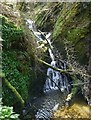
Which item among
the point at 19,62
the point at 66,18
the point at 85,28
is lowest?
the point at 19,62

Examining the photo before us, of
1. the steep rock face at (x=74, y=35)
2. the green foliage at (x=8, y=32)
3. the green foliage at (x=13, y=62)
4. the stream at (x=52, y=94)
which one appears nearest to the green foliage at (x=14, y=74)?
the green foliage at (x=13, y=62)

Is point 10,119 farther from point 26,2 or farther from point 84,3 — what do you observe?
point 26,2

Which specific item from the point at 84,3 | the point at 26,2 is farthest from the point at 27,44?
the point at 26,2

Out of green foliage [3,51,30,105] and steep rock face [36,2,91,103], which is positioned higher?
steep rock face [36,2,91,103]

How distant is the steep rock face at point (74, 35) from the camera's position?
584 centimetres

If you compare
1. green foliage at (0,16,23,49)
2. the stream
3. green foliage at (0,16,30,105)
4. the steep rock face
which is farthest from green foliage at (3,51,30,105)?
the steep rock face

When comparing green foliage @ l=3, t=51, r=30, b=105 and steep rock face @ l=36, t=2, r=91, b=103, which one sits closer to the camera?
green foliage @ l=3, t=51, r=30, b=105

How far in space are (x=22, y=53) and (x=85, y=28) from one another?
1.84 meters

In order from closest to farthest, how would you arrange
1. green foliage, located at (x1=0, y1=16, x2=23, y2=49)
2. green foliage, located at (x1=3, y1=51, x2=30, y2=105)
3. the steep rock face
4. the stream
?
1. green foliage, located at (x1=3, y1=51, x2=30, y2=105)
2. green foliage, located at (x1=0, y1=16, x2=23, y2=49)
3. the stream
4. the steep rock face

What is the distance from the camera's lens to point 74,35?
6898 millimetres

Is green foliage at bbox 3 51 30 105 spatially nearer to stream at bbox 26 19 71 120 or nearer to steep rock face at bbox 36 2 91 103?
stream at bbox 26 19 71 120

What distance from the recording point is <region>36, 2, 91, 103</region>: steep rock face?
5.84m

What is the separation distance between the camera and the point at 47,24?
9430 mm

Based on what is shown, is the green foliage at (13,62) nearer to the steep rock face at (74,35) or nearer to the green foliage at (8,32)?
the green foliage at (8,32)
